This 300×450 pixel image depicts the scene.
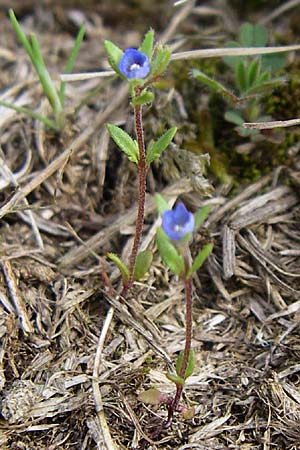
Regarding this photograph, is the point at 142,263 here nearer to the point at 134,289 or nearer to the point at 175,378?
the point at 134,289

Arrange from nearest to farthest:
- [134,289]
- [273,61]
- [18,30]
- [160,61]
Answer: [160,61] → [134,289] → [18,30] → [273,61]

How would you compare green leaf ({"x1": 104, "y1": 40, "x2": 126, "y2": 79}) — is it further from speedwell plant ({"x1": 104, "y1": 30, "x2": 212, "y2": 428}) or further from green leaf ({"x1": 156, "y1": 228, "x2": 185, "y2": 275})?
green leaf ({"x1": 156, "y1": 228, "x2": 185, "y2": 275})

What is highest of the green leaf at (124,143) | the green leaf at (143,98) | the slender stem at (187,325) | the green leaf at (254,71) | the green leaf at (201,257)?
the green leaf at (143,98)

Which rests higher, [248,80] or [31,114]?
[31,114]

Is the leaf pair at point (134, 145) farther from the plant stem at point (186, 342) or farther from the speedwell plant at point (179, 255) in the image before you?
the plant stem at point (186, 342)

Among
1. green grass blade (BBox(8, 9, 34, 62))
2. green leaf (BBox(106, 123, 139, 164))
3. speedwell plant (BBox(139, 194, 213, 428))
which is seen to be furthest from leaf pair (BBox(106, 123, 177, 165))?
green grass blade (BBox(8, 9, 34, 62))

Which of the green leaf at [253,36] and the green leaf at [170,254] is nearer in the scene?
the green leaf at [170,254]

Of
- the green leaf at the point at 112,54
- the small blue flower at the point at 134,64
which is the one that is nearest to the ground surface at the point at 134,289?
the green leaf at the point at 112,54

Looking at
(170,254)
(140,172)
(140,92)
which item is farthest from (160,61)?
(170,254)
